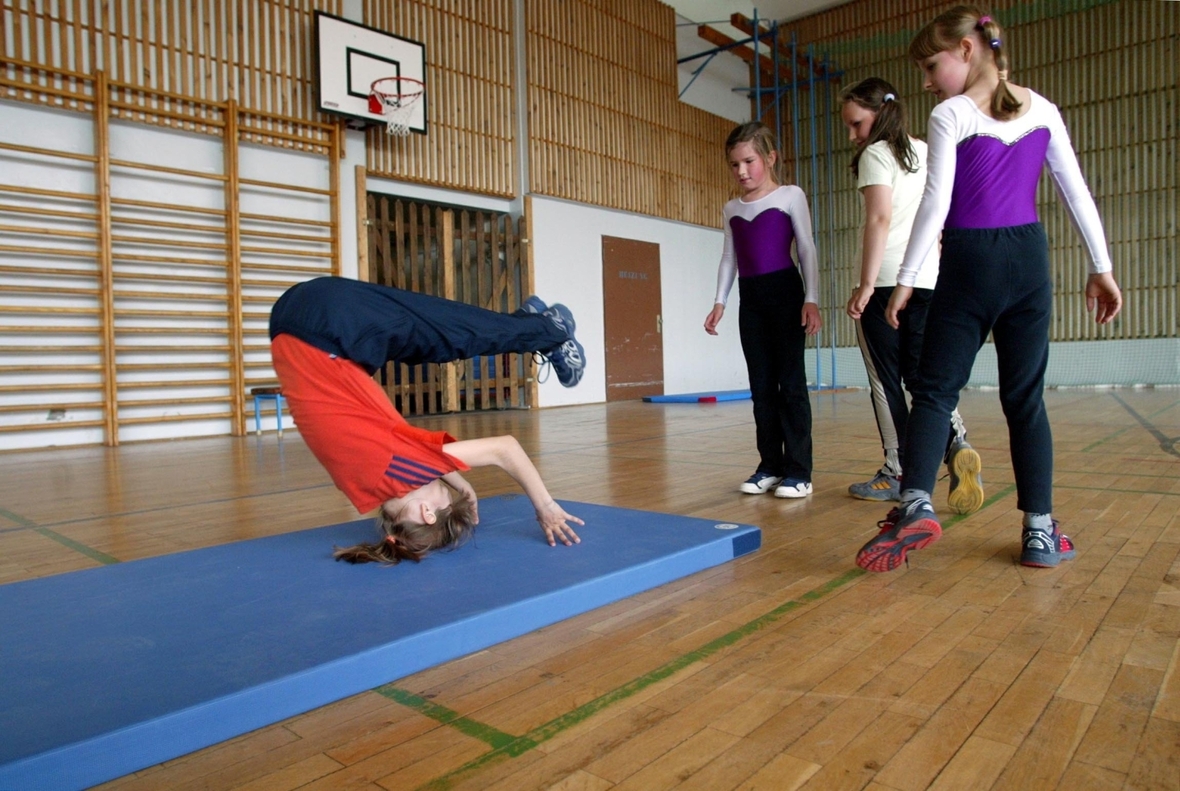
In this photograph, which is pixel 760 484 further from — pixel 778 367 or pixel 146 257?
pixel 146 257

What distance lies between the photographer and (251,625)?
136 centimetres

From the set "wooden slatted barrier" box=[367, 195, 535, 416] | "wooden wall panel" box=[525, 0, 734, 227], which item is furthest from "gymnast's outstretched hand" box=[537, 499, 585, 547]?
"wooden wall panel" box=[525, 0, 734, 227]

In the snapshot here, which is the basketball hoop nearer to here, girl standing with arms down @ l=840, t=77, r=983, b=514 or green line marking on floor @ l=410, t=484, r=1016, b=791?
girl standing with arms down @ l=840, t=77, r=983, b=514

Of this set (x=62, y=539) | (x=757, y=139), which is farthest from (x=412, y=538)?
(x=757, y=139)

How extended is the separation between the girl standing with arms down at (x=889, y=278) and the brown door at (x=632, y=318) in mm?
6956

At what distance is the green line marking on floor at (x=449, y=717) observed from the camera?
1067 mm

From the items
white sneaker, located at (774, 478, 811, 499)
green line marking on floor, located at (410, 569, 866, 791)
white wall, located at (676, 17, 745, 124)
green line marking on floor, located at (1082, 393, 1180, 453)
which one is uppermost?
white wall, located at (676, 17, 745, 124)

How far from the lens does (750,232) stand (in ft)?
9.29

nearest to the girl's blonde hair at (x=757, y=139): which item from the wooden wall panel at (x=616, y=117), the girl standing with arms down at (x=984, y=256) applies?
the girl standing with arms down at (x=984, y=256)

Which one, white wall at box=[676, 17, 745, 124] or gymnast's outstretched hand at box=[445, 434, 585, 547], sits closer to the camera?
gymnast's outstretched hand at box=[445, 434, 585, 547]

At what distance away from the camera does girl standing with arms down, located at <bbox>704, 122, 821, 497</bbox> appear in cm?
276

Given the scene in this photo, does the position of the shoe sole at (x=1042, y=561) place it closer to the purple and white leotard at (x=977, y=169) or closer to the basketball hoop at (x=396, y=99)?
the purple and white leotard at (x=977, y=169)

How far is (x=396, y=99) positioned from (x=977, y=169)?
6152mm

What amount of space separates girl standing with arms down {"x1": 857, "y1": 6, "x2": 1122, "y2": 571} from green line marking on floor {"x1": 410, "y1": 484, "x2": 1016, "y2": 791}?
1.29 ft
